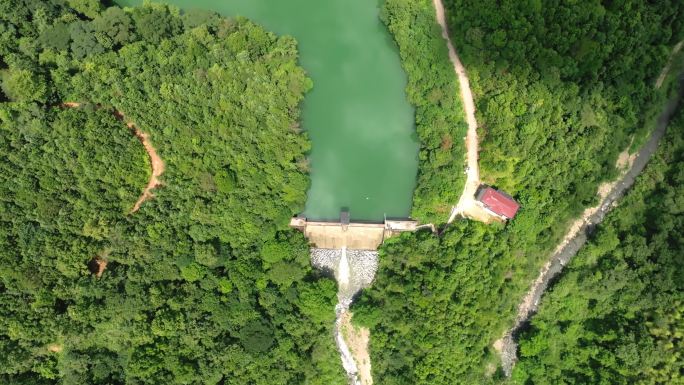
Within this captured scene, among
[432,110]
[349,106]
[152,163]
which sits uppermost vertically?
[349,106]

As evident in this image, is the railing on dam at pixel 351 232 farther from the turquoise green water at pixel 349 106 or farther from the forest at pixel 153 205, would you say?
the forest at pixel 153 205

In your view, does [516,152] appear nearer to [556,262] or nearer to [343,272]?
[556,262]

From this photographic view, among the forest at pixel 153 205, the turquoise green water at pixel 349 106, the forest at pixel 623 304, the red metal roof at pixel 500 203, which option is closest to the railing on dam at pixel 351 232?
the turquoise green water at pixel 349 106

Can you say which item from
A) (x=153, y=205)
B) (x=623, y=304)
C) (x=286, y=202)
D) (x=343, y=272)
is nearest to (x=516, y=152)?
(x=623, y=304)

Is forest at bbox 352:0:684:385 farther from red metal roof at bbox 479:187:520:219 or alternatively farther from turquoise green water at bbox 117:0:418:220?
turquoise green water at bbox 117:0:418:220

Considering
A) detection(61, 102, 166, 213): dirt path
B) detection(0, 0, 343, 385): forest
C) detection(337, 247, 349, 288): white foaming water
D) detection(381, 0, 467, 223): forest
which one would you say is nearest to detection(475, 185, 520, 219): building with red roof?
detection(381, 0, 467, 223): forest

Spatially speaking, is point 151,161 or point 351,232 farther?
point 351,232
